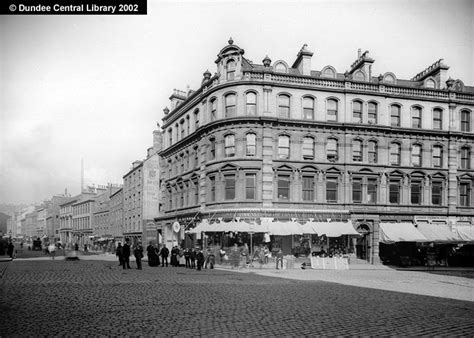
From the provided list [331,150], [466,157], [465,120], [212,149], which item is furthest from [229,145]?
[465,120]

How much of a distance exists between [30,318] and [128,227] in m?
46.2

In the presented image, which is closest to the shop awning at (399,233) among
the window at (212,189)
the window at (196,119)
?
the window at (212,189)

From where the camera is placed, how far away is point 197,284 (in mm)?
16203

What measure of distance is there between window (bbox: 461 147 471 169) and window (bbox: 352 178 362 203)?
33.5 ft

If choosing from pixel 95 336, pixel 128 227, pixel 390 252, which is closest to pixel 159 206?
pixel 128 227

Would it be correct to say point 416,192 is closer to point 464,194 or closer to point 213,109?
point 464,194

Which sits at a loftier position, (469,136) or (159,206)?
(469,136)

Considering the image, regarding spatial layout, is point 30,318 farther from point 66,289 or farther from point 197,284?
point 197,284

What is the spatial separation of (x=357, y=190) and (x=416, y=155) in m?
6.38

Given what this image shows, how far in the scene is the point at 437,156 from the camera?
106 feet

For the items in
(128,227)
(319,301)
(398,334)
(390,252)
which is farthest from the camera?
(128,227)

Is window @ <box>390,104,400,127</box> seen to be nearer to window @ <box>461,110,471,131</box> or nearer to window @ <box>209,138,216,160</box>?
window @ <box>461,110,471,131</box>

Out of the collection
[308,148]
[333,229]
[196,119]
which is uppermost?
[196,119]

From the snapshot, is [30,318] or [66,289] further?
[66,289]
